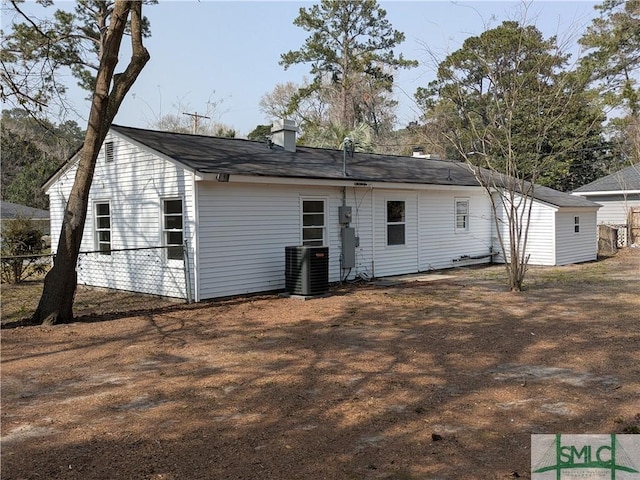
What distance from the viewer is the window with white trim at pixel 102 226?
1340cm

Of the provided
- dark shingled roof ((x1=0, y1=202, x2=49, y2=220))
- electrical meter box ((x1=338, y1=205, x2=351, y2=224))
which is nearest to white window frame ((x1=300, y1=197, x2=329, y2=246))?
electrical meter box ((x1=338, y1=205, x2=351, y2=224))

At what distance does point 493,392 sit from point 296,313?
4918 millimetres

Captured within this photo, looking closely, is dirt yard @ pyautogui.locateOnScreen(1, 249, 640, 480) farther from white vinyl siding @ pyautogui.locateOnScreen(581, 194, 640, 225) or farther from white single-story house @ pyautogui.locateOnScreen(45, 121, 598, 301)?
white vinyl siding @ pyautogui.locateOnScreen(581, 194, 640, 225)

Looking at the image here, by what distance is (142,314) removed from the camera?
380 inches

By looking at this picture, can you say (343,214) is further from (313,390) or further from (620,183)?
(620,183)

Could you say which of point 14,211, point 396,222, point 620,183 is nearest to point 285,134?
point 396,222

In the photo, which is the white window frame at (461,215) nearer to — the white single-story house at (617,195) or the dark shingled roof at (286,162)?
the dark shingled roof at (286,162)

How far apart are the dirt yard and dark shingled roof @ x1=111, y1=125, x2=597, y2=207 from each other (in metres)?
3.33

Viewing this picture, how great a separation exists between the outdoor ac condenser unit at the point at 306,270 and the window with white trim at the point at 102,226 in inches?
190

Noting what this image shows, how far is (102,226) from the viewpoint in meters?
13.6

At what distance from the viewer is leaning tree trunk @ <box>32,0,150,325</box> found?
28.9 ft

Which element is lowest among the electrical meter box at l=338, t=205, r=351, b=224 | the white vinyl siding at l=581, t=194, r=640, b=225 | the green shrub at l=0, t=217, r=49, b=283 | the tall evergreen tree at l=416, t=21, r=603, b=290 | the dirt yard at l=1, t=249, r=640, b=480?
the dirt yard at l=1, t=249, r=640, b=480

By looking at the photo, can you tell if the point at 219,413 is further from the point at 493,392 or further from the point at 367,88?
the point at 367,88

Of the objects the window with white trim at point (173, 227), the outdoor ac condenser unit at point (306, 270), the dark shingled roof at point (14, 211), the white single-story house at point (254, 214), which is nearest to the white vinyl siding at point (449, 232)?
the white single-story house at point (254, 214)
